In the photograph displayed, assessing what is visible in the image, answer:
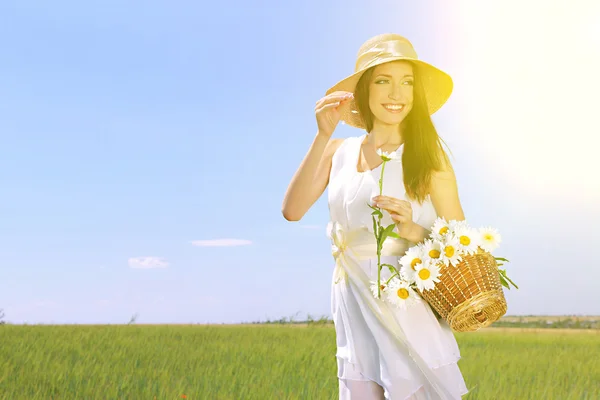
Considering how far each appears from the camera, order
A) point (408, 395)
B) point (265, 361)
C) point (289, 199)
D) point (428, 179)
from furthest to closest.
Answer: point (265, 361) < point (289, 199) < point (428, 179) < point (408, 395)

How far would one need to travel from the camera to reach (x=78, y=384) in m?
5.39

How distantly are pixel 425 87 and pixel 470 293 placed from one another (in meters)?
1.22

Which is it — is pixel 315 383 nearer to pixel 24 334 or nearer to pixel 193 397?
pixel 193 397

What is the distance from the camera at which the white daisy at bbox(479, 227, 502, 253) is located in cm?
275

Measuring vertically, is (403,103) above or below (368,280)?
above

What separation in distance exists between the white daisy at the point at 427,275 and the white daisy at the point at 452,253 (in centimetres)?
5

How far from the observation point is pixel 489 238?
9.06 ft

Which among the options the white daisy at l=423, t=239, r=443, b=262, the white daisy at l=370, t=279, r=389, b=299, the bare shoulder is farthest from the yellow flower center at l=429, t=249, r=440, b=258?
the bare shoulder

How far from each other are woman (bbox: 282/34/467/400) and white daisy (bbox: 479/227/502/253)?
22 centimetres

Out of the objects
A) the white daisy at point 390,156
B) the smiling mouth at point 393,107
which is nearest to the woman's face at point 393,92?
the smiling mouth at point 393,107

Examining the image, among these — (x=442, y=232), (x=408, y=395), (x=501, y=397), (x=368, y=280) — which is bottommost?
(x=501, y=397)

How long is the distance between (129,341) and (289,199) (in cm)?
Answer: 498

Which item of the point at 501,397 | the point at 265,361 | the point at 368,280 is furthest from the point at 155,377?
the point at 368,280

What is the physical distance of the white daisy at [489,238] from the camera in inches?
108
